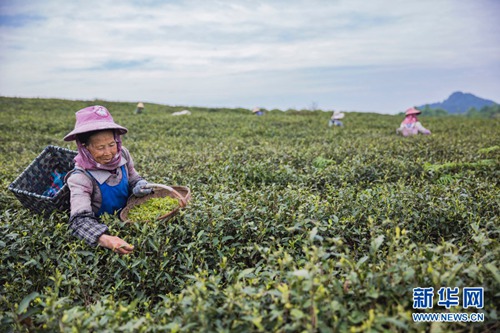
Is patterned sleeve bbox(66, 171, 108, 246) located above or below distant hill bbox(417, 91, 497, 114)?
below

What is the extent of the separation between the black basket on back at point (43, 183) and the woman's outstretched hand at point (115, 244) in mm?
911

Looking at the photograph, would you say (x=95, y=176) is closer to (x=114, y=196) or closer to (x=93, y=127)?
(x=114, y=196)

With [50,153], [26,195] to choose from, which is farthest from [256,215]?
[50,153]

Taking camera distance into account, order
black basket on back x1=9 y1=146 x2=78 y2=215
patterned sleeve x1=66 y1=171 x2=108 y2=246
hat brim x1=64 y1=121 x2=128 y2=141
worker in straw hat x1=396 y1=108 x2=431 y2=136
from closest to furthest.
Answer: patterned sleeve x1=66 y1=171 x2=108 y2=246 < hat brim x1=64 y1=121 x2=128 y2=141 < black basket on back x1=9 y1=146 x2=78 y2=215 < worker in straw hat x1=396 y1=108 x2=431 y2=136

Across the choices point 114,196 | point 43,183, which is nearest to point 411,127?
point 114,196

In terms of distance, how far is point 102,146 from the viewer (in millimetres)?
3324

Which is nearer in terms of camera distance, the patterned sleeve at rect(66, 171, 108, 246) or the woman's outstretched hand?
the woman's outstretched hand

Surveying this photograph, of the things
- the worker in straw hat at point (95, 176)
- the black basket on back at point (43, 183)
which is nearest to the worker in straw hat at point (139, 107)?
the black basket on back at point (43, 183)

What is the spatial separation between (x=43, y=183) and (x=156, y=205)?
152 centimetres

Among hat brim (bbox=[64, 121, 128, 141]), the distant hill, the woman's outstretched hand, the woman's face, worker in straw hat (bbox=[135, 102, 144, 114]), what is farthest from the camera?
the distant hill

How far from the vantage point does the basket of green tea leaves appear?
3.19m

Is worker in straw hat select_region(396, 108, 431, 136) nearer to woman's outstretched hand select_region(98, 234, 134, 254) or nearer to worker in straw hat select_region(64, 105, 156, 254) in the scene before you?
worker in straw hat select_region(64, 105, 156, 254)

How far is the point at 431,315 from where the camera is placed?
180 cm

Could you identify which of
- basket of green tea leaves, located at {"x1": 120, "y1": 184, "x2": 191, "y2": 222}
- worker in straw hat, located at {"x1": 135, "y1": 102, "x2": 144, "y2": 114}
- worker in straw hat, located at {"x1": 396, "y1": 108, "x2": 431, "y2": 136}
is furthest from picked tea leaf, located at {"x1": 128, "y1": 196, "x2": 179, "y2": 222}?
worker in straw hat, located at {"x1": 135, "y1": 102, "x2": 144, "y2": 114}
